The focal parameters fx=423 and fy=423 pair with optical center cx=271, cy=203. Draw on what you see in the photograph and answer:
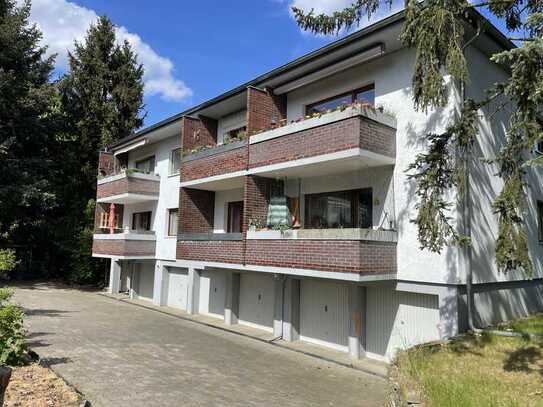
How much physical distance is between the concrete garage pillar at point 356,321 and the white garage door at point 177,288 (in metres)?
10.3

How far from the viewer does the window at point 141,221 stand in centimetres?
2308

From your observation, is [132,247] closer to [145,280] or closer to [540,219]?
[145,280]

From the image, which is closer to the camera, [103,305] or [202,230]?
[202,230]

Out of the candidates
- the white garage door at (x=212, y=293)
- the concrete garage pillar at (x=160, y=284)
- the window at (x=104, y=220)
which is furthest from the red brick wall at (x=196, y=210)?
the window at (x=104, y=220)

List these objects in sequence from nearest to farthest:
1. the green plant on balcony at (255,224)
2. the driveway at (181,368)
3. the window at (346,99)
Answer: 1. the driveway at (181,368)
2. the window at (346,99)
3. the green plant on balcony at (255,224)

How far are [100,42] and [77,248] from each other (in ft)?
49.6

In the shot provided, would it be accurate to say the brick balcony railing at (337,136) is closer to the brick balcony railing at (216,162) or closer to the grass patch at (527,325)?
the brick balcony railing at (216,162)

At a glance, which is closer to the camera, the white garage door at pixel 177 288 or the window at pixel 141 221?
the white garage door at pixel 177 288

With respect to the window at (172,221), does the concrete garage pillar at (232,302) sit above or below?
below

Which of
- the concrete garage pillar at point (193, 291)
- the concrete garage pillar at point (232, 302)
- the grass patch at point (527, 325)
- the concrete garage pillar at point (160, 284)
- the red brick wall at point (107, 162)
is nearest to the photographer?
the grass patch at point (527, 325)

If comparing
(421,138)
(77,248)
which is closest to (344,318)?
(421,138)

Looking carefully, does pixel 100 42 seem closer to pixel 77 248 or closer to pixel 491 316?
pixel 77 248

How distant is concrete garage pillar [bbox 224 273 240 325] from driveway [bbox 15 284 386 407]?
120 centimetres

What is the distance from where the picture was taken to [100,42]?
3111cm
